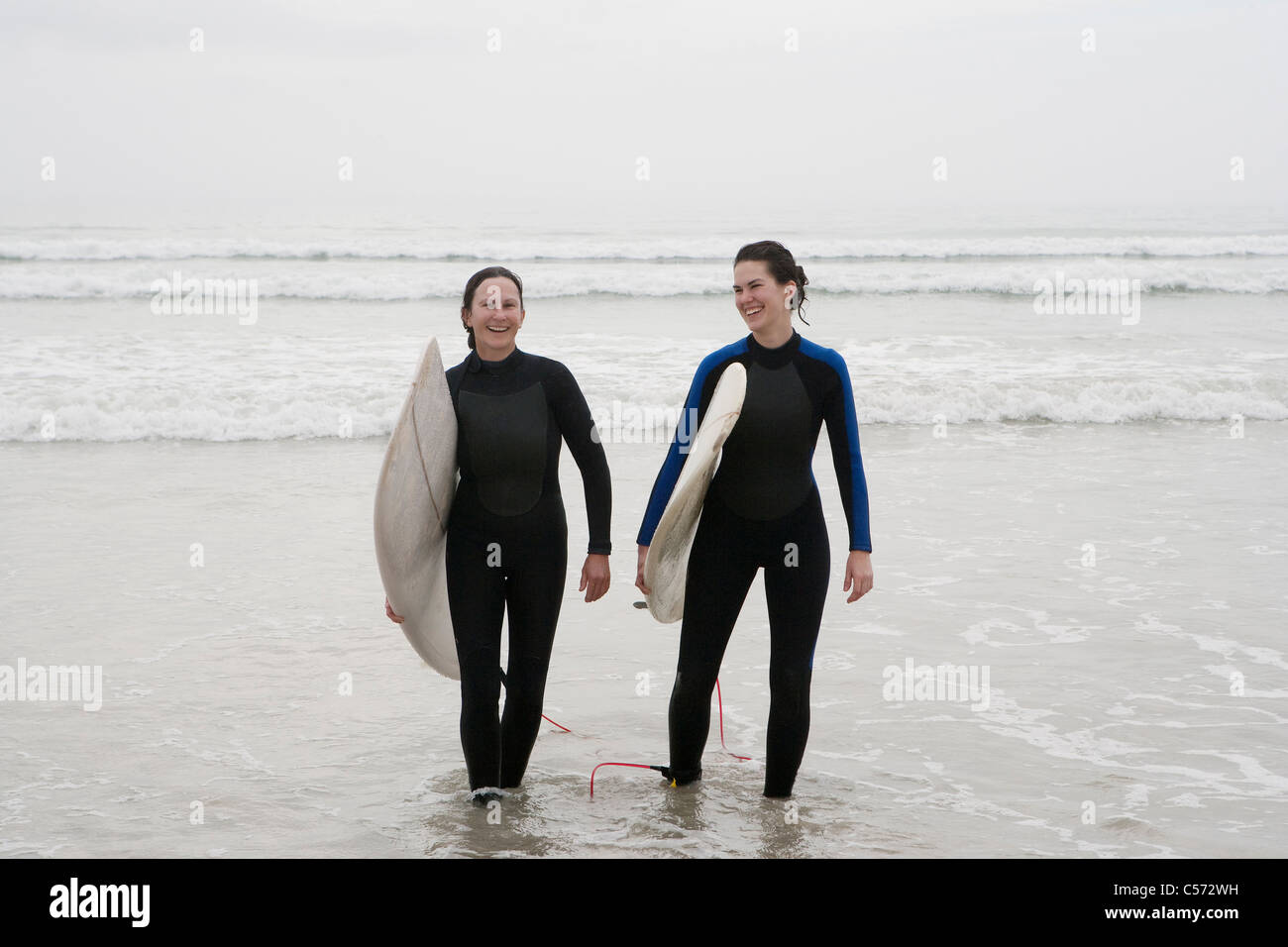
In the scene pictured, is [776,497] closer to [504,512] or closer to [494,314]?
[504,512]

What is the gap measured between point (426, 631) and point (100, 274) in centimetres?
1917

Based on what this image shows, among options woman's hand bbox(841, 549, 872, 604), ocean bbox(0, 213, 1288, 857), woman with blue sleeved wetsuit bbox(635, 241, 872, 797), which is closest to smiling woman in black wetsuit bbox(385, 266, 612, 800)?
woman with blue sleeved wetsuit bbox(635, 241, 872, 797)

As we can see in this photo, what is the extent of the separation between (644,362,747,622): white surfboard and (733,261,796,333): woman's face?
166mm

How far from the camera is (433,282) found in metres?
20.6

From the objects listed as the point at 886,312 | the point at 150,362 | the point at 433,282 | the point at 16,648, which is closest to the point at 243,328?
the point at 150,362

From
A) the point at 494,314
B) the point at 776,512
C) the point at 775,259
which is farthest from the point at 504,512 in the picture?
the point at 775,259

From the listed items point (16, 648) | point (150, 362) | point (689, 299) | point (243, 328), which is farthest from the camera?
point (689, 299)

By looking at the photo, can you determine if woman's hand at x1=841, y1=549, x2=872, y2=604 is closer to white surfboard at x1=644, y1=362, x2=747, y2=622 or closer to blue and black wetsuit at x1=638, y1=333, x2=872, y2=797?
blue and black wetsuit at x1=638, y1=333, x2=872, y2=797

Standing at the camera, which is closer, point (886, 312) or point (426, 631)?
point (426, 631)

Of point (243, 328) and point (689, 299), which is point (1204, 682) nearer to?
point (243, 328)

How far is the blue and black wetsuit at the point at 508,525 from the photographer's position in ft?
11.7

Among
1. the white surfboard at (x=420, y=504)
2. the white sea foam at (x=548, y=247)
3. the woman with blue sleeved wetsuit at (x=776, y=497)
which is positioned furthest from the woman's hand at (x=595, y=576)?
the white sea foam at (x=548, y=247)
